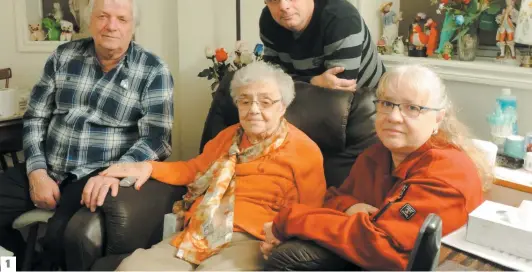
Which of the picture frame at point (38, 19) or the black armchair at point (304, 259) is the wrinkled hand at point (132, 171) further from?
the picture frame at point (38, 19)

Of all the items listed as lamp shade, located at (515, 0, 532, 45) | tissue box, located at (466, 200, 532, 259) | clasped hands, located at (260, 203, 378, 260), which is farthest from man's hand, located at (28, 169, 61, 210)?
lamp shade, located at (515, 0, 532, 45)

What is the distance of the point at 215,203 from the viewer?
1839 millimetres

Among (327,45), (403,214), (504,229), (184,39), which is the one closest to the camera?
(504,229)

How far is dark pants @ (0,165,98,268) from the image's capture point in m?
1.99

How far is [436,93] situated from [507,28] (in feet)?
3.78

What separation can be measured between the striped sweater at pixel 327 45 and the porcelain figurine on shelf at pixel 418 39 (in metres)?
0.51

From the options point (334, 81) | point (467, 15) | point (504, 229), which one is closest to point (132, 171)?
point (334, 81)

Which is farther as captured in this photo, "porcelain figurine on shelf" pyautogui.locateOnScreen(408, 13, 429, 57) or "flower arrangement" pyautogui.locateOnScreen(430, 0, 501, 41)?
"porcelain figurine on shelf" pyautogui.locateOnScreen(408, 13, 429, 57)

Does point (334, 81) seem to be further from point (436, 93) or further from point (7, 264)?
point (7, 264)

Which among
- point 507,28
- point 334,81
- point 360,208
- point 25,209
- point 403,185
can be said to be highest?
point 507,28

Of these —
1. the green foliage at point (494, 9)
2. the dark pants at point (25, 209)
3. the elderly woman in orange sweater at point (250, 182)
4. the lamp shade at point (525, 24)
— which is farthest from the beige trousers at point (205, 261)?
the green foliage at point (494, 9)

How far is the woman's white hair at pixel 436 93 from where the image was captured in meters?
1.46

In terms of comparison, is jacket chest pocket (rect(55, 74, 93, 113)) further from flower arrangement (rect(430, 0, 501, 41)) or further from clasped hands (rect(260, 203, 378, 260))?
flower arrangement (rect(430, 0, 501, 41))

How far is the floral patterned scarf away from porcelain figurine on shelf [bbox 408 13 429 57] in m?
1.12
